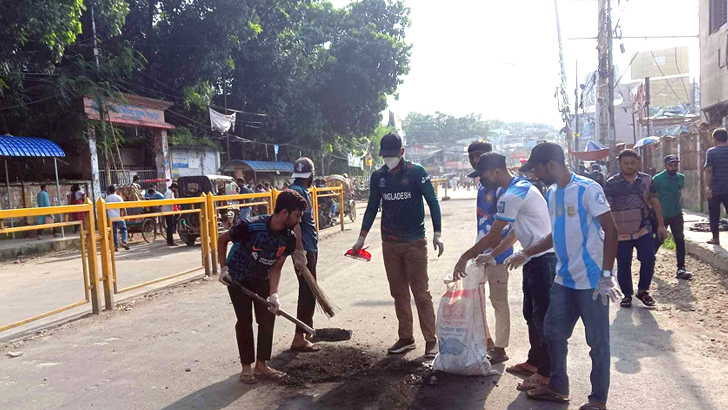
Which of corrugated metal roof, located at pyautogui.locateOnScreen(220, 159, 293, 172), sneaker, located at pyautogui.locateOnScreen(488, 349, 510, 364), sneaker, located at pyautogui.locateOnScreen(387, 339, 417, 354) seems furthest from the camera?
corrugated metal roof, located at pyautogui.locateOnScreen(220, 159, 293, 172)

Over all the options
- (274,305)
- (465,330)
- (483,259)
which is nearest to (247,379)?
(274,305)

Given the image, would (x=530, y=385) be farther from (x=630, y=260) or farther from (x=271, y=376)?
(x=630, y=260)

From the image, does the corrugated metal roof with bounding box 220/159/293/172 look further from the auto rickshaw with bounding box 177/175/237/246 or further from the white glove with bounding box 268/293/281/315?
the white glove with bounding box 268/293/281/315

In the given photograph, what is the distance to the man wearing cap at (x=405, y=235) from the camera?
14.9 feet

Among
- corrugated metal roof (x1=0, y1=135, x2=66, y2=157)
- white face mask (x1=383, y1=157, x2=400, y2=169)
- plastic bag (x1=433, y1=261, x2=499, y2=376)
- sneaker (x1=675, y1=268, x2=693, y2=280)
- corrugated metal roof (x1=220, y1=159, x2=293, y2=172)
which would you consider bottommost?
sneaker (x1=675, y1=268, x2=693, y2=280)

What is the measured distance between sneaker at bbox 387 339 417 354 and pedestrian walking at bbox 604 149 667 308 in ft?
8.72

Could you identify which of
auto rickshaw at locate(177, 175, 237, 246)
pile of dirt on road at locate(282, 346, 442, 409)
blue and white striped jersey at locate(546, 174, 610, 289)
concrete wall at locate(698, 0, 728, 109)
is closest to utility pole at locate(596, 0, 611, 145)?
concrete wall at locate(698, 0, 728, 109)

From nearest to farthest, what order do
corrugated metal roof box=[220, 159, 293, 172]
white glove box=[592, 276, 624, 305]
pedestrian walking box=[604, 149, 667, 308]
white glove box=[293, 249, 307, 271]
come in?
white glove box=[592, 276, 624, 305] < white glove box=[293, 249, 307, 271] < pedestrian walking box=[604, 149, 667, 308] < corrugated metal roof box=[220, 159, 293, 172]

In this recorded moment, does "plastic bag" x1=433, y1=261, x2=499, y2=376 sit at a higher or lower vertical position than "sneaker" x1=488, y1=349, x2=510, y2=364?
higher

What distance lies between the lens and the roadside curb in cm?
732

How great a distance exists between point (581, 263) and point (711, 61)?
1607cm

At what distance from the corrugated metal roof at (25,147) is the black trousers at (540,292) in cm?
1478

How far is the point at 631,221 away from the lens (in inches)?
229

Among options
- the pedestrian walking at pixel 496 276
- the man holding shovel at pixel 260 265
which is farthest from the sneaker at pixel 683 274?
the man holding shovel at pixel 260 265
